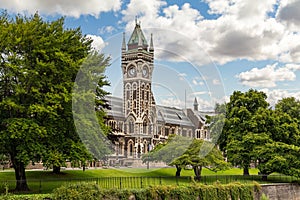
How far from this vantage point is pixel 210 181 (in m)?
30.7

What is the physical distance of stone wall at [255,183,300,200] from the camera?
31.4m

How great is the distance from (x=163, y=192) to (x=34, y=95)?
345 inches

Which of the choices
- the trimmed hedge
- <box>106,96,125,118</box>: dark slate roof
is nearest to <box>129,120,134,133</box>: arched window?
<box>106,96,125,118</box>: dark slate roof

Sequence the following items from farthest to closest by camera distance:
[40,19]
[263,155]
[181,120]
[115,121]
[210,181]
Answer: [181,120] < [115,121] < [263,155] < [210,181] < [40,19]

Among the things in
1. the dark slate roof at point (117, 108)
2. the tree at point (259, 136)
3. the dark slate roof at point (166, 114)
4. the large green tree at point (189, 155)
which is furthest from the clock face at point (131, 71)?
the dark slate roof at point (117, 108)

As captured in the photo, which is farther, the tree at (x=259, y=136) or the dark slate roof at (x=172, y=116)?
the dark slate roof at (x=172, y=116)

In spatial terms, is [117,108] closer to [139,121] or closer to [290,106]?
[139,121]

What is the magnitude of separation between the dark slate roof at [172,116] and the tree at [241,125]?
110ft

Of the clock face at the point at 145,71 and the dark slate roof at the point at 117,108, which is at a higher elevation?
the clock face at the point at 145,71

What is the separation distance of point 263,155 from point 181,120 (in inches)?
1822

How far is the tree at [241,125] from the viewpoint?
36938 mm

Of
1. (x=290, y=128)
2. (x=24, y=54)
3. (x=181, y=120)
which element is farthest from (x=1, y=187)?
(x=181, y=120)

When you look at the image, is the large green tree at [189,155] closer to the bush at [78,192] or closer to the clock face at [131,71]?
the clock face at [131,71]

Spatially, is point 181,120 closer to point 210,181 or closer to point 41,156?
point 210,181
